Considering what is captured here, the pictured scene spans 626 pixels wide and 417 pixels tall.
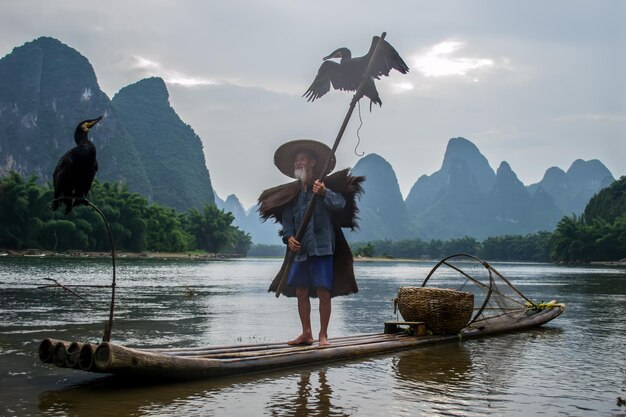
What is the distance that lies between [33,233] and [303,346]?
56934 millimetres

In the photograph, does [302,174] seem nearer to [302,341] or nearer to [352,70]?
→ [352,70]

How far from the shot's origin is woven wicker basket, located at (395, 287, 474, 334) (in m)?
8.20

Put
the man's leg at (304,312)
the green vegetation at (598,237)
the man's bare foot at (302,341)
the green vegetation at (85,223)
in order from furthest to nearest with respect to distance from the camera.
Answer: the green vegetation at (598,237) → the green vegetation at (85,223) → the man's bare foot at (302,341) → the man's leg at (304,312)

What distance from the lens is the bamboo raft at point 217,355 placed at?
4852mm

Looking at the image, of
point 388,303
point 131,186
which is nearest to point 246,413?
point 388,303

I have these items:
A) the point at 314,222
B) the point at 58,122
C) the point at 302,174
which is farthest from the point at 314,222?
the point at 58,122

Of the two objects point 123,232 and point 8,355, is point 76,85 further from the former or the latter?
point 8,355

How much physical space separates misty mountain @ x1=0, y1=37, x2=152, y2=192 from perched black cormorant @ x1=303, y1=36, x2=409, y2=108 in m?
153

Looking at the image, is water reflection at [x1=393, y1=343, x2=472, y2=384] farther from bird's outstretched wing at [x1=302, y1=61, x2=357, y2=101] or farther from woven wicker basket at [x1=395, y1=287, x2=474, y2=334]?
bird's outstretched wing at [x1=302, y1=61, x2=357, y2=101]

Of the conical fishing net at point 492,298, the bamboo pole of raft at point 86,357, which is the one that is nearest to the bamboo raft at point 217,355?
the bamboo pole of raft at point 86,357

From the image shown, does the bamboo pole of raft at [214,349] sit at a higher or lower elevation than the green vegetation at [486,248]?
lower

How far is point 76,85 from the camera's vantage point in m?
170

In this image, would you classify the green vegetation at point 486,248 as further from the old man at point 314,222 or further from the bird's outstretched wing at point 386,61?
the bird's outstretched wing at point 386,61

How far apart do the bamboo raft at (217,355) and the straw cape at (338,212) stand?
2.15 ft
